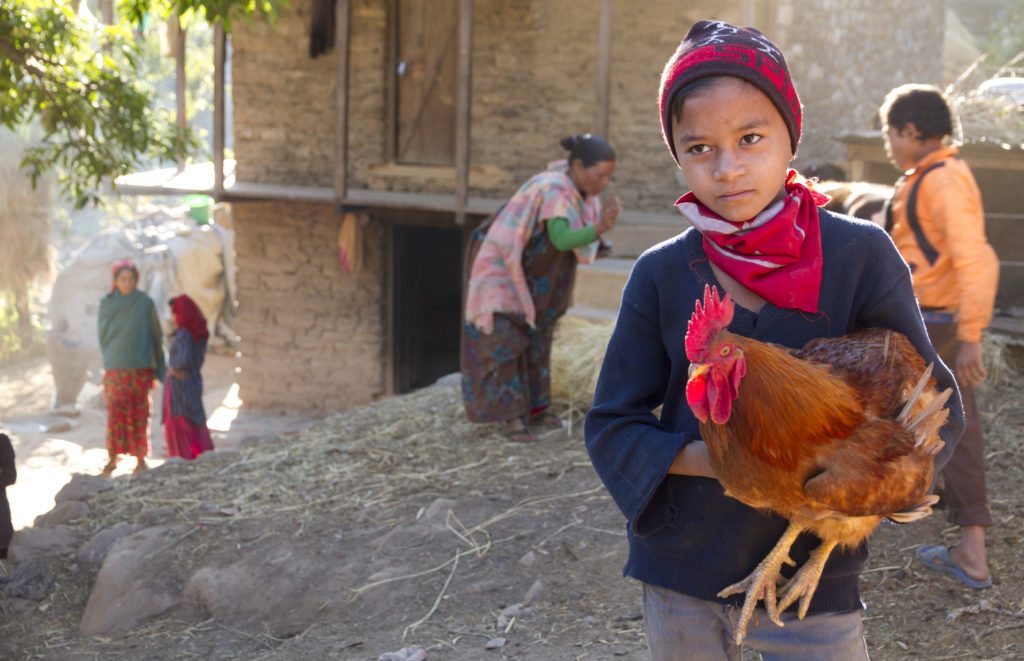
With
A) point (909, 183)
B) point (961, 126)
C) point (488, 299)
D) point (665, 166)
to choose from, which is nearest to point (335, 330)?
point (665, 166)

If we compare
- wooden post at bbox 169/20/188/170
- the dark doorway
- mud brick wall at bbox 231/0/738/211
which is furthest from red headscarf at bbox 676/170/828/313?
the dark doorway

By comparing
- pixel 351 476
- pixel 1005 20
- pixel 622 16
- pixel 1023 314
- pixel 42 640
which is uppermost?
pixel 1005 20

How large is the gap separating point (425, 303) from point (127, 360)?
15.0 ft

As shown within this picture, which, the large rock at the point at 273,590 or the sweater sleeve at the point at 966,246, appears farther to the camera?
the large rock at the point at 273,590

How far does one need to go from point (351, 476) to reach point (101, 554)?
127 centimetres

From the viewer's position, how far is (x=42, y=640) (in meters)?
4.48

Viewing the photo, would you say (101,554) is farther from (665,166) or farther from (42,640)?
(665,166)

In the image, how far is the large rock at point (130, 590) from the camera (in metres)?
4.52

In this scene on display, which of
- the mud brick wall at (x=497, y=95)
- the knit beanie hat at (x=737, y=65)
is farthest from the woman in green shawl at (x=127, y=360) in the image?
the knit beanie hat at (x=737, y=65)

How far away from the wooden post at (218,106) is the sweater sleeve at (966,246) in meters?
7.84

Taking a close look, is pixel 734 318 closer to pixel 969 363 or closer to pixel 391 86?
pixel 969 363

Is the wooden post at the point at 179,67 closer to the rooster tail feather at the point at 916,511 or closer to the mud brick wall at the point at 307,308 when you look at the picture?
the mud brick wall at the point at 307,308

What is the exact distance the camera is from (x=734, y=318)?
69.1 inches

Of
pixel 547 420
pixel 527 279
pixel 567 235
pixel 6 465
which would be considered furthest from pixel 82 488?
pixel 567 235
